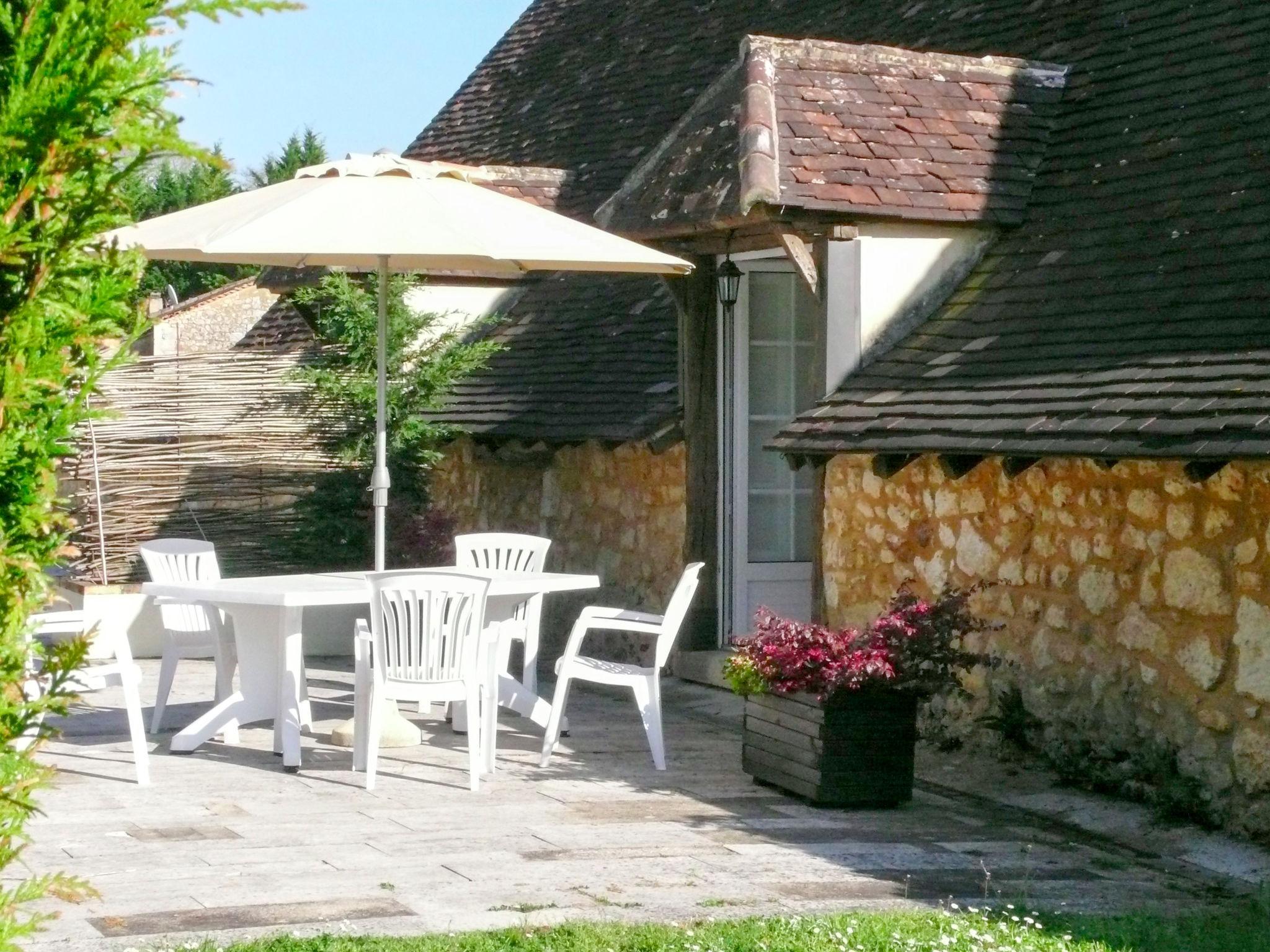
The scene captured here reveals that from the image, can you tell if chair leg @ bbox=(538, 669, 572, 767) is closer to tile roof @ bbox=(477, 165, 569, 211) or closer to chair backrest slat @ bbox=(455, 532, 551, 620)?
chair backrest slat @ bbox=(455, 532, 551, 620)

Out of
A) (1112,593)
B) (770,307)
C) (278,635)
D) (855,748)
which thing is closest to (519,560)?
(278,635)

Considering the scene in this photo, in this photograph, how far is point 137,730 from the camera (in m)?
7.31

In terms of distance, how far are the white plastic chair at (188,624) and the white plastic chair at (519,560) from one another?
1.31 meters

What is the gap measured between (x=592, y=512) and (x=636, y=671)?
4.17 metres

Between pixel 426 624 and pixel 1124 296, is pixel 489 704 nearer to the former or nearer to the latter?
pixel 426 624

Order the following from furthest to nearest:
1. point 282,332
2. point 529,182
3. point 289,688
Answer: point 282,332 → point 529,182 → point 289,688

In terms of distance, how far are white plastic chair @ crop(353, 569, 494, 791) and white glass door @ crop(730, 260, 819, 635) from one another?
3.64 metres

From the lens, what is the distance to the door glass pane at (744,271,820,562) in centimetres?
1088

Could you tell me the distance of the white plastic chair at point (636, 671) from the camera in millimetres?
7953

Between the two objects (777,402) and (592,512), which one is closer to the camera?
(777,402)

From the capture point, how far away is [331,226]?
7652 mm

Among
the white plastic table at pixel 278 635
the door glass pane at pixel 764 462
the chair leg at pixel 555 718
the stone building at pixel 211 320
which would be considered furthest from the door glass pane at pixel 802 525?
the stone building at pixel 211 320

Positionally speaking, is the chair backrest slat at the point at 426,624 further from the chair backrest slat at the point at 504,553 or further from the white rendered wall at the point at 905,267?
the white rendered wall at the point at 905,267

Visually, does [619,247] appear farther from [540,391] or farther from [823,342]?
[540,391]
